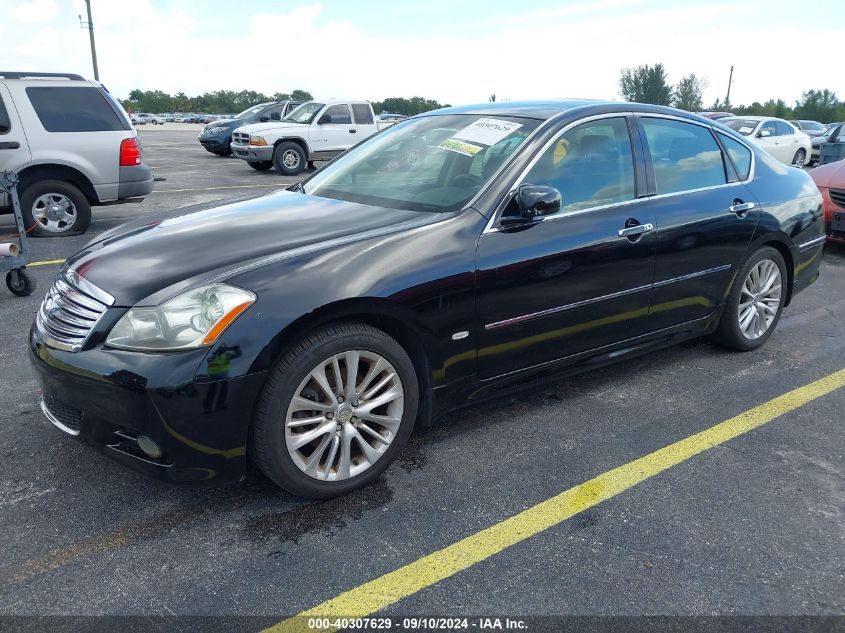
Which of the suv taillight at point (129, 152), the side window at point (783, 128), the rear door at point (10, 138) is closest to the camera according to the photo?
the rear door at point (10, 138)

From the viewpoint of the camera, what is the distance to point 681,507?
9.45 ft

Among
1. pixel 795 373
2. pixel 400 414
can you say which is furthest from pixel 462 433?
pixel 795 373

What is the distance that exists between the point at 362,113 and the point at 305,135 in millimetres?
1526

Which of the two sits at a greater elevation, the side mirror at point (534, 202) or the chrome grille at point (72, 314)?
the side mirror at point (534, 202)

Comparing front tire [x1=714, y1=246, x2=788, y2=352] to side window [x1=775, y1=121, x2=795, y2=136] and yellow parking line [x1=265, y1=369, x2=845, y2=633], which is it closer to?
yellow parking line [x1=265, y1=369, x2=845, y2=633]

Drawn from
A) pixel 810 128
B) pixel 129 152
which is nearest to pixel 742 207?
pixel 129 152

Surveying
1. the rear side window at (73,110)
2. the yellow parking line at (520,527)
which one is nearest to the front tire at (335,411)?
the yellow parking line at (520,527)

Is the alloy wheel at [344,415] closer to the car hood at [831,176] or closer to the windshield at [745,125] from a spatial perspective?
the car hood at [831,176]

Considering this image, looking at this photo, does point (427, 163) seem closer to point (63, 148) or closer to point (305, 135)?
point (63, 148)

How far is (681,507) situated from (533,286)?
113 centimetres

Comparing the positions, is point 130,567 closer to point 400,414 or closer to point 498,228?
point 400,414

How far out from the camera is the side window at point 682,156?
12.9 ft

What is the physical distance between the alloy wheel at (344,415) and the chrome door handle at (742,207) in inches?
97.8

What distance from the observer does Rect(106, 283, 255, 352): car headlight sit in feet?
8.27
